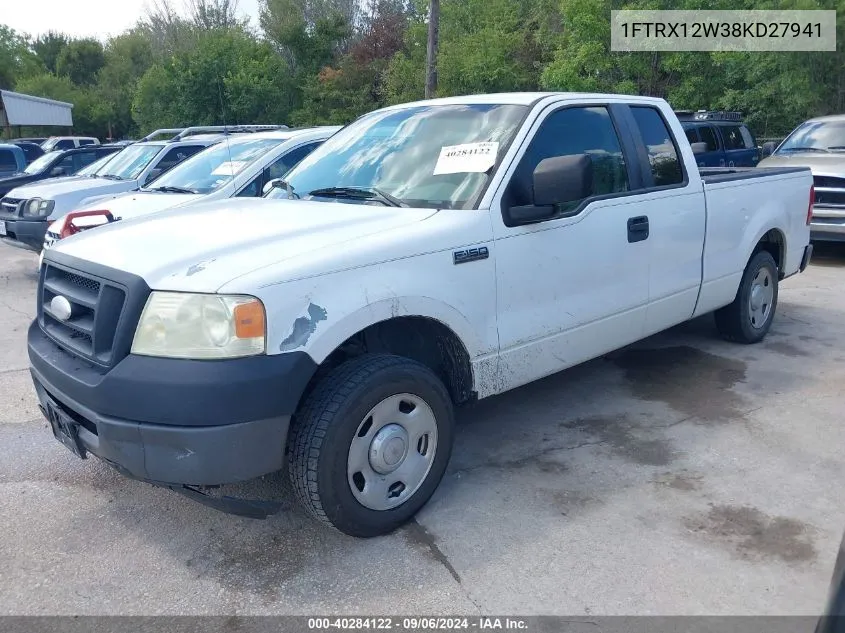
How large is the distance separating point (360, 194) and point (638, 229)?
1.68 meters

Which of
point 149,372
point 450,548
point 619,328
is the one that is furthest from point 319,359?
point 619,328

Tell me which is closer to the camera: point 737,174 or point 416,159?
point 416,159

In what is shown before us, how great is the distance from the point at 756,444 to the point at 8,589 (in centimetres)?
380

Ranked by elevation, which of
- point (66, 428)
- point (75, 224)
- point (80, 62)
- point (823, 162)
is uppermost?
point (80, 62)

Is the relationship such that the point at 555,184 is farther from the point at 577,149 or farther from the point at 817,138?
the point at 817,138

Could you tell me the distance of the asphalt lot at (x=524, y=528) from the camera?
9.58 feet

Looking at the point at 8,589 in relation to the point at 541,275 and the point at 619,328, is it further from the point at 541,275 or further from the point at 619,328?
the point at 619,328

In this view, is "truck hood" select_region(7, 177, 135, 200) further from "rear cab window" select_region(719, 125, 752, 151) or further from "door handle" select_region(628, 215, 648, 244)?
"rear cab window" select_region(719, 125, 752, 151)

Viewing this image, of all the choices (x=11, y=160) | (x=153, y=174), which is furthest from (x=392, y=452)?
(x=11, y=160)

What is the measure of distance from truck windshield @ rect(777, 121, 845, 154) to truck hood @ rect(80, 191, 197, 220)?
8.53m

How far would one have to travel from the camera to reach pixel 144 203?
7.42 meters

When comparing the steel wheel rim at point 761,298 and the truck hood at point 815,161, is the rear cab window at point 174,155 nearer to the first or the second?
the steel wheel rim at point 761,298

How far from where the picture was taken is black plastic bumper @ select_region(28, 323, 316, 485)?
2.76 metres

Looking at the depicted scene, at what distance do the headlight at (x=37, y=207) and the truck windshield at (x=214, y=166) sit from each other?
7.09 ft
